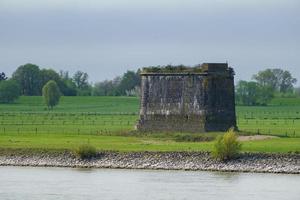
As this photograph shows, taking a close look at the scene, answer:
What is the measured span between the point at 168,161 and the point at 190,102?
1534 centimetres

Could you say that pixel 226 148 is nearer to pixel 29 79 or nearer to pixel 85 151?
pixel 85 151

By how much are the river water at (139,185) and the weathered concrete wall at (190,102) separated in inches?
649

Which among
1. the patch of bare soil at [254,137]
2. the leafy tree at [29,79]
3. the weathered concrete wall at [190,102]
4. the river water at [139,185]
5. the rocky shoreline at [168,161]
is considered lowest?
the river water at [139,185]

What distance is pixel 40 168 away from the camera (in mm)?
68375

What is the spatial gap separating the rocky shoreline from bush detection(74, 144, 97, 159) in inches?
10.6

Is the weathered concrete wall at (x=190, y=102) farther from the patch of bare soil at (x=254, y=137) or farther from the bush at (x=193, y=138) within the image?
the patch of bare soil at (x=254, y=137)

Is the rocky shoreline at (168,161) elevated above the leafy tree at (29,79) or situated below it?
below

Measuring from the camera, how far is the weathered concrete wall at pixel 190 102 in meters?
82.4

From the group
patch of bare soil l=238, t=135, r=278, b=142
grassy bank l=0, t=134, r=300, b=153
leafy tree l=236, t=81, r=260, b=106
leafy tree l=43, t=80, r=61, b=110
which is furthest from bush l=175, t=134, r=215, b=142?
leafy tree l=236, t=81, r=260, b=106

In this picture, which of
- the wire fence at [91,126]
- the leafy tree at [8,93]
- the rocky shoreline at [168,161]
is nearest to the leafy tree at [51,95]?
the leafy tree at [8,93]

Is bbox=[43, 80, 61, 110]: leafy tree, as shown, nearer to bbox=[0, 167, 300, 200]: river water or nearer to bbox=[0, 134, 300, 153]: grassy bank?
bbox=[0, 134, 300, 153]: grassy bank

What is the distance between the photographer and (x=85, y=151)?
69375mm

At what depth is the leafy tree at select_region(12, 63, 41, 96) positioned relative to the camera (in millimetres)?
195625

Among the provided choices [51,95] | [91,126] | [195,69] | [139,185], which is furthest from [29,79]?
[139,185]
